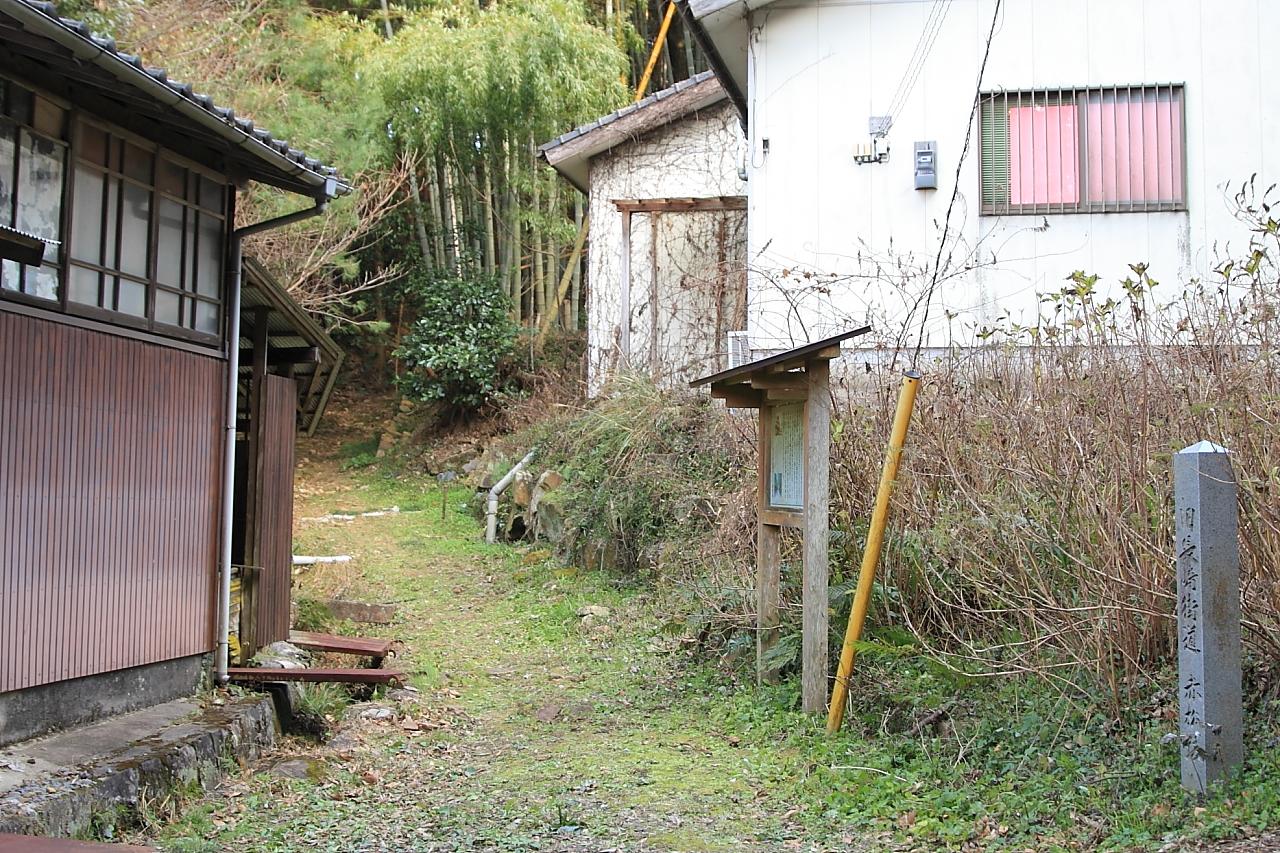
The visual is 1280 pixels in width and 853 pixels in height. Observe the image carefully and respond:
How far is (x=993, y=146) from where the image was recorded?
10172 millimetres

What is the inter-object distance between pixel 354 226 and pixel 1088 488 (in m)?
12.7

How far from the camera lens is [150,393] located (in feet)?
21.5

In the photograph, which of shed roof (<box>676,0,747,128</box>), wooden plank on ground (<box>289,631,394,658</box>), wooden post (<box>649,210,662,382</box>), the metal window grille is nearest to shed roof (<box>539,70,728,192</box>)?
wooden post (<box>649,210,662,382</box>)

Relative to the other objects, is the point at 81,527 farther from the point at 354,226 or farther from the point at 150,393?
the point at 354,226

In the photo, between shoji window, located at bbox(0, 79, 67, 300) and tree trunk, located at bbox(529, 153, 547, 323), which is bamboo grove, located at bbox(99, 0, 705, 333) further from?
shoji window, located at bbox(0, 79, 67, 300)

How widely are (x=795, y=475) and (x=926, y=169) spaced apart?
4.86 metres

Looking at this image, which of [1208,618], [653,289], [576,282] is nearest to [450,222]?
[576,282]

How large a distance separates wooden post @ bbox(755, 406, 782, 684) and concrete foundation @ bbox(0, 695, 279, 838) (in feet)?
10.9

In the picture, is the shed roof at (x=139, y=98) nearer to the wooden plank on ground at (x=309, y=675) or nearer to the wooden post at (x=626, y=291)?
the wooden plank on ground at (x=309, y=675)

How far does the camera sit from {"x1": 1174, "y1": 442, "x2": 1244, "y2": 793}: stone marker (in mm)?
4121

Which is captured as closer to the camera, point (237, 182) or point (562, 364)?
point (237, 182)

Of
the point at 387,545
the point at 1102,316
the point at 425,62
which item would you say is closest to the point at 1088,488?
the point at 1102,316

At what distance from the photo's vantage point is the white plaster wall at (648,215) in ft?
47.7

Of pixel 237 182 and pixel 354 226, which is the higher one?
pixel 354 226
